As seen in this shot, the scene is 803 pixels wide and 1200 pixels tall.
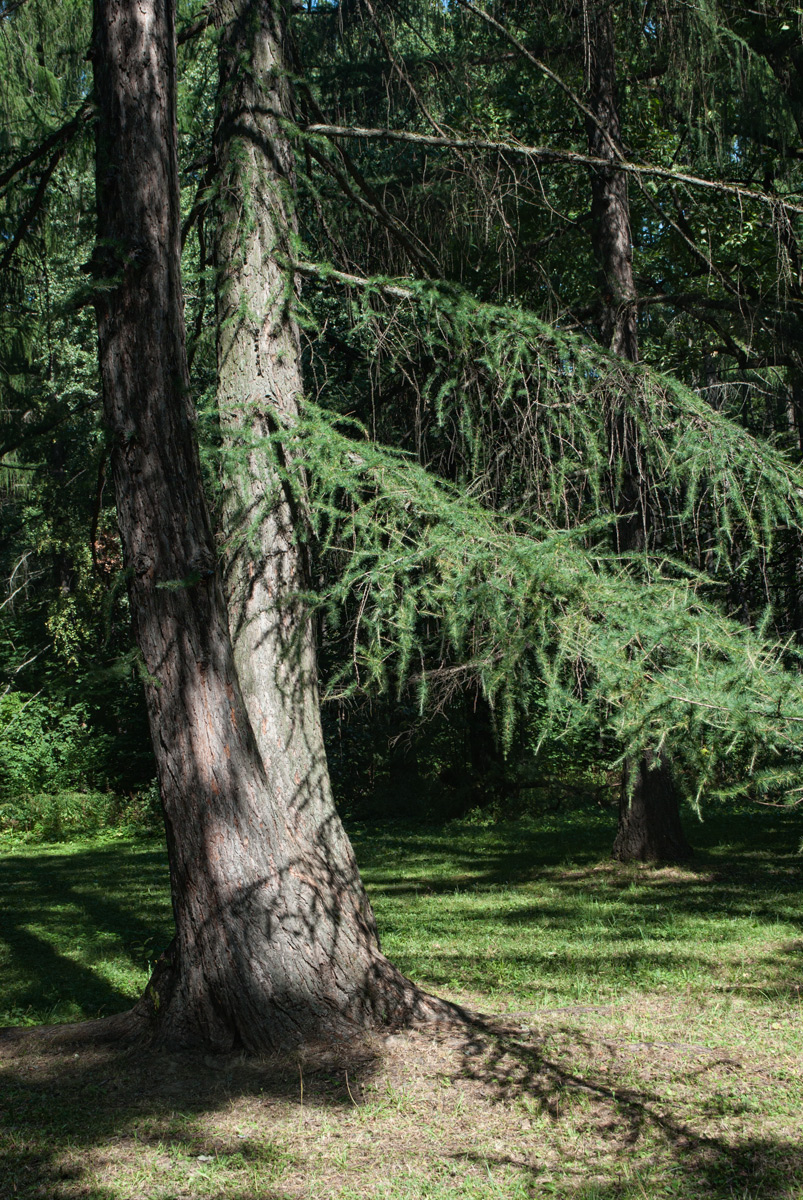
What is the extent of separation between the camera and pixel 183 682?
4.67 meters

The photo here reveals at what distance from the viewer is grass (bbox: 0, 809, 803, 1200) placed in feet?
12.1

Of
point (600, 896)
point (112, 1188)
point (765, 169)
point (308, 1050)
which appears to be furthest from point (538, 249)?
point (112, 1188)

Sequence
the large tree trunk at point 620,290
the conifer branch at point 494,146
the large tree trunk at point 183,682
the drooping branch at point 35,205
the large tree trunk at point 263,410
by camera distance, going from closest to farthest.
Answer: the large tree trunk at point 183,682
the large tree trunk at point 263,410
the drooping branch at point 35,205
the conifer branch at point 494,146
the large tree trunk at point 620,290

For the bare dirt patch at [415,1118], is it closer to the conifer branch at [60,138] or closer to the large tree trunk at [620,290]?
the conifer branch at [60,138]

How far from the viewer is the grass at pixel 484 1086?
368 centimetres

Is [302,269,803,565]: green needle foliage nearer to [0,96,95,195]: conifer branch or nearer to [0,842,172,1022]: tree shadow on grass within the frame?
[0,96,95,195]: conifer branch

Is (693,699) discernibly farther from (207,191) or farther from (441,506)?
(207,191)

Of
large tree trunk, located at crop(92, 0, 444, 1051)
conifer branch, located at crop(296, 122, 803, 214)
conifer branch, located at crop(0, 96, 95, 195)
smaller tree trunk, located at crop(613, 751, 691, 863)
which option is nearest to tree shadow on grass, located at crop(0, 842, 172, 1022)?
large tree trunk, located at crop(92, 0, 444, 1051)

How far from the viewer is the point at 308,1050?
4.56 meters

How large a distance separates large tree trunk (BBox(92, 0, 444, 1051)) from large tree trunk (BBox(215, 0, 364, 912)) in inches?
12.9

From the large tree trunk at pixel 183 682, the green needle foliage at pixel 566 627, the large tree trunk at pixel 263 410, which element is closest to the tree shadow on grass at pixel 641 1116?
the large tree trunk at pixel 183 682

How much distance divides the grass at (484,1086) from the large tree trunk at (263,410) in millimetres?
1013

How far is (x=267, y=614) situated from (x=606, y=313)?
5.70 metres

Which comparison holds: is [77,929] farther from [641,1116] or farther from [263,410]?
[641,1116]
